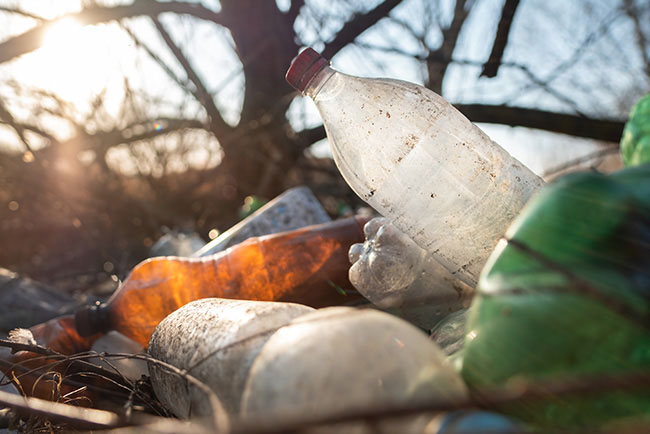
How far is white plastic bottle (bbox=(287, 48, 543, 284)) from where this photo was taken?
127 cm

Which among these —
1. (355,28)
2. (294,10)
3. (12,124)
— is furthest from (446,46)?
(12,124)

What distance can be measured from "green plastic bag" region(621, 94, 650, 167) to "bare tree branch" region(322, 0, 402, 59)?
2.60 meters

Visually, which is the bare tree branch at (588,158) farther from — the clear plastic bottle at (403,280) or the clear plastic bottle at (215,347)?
the clear plastic bottle at (215,347)

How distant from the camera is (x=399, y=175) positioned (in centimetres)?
135

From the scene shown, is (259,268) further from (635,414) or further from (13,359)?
(635,414)

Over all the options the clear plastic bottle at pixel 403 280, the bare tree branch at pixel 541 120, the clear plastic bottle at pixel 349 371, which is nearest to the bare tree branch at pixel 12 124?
the clear plastic bottle at pixel 403 280

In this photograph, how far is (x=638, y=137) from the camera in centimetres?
78

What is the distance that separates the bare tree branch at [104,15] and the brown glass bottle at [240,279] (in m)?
2.10

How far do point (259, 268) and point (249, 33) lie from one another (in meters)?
2.89

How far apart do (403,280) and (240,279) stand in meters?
0.61

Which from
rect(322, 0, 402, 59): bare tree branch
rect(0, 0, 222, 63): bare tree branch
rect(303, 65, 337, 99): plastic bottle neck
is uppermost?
rect(0, 0, 222, 63): bare tree branch

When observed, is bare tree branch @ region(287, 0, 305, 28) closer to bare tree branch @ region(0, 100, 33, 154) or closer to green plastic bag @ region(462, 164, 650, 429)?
bare tree branch @ region(0, 100, 33, 154)

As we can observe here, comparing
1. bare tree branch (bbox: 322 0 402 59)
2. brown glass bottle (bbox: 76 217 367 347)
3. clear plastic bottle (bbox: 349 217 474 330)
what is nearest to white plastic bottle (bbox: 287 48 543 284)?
clear plastic bottle (bbox: 349 217 474 330)

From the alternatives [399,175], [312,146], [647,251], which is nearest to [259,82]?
[312,146]
